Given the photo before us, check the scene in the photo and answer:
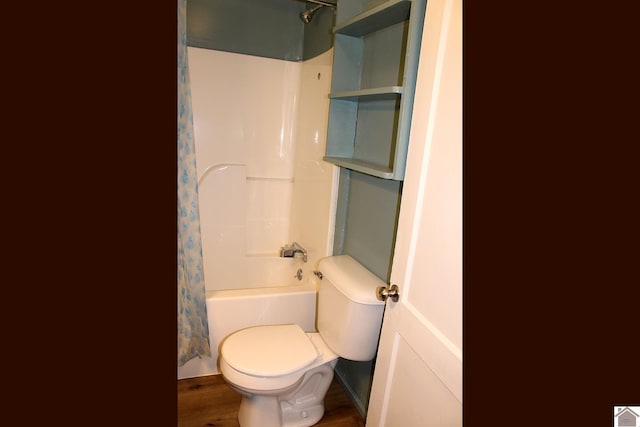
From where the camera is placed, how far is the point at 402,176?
4.15 feet

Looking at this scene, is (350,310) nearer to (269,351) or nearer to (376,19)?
(269,351)

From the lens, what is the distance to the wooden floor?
1.73 meters

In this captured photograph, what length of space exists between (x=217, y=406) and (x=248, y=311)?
1.55 ft

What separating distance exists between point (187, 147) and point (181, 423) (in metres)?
1.28

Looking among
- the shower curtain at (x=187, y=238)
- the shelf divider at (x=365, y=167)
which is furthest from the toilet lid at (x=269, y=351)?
the shelf divider at (x=365, y=167)

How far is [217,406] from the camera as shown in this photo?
5.93 ft

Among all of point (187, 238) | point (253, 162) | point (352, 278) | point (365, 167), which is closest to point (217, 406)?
point (187, 238)

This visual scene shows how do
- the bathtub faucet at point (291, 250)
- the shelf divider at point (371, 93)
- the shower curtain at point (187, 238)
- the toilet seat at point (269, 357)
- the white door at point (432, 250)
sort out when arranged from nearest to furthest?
the white door at point (432, 250)
the shelf divider at point (371, 93)
the toilet seat at point (269, 357)
the shower curtain at point (187, 238)
the bathtub faucet at point (291, 250)

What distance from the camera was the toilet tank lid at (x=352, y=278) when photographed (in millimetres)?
1467

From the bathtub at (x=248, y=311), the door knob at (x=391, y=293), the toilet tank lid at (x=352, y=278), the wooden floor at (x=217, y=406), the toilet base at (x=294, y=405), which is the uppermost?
the door knob at (x=391, y=293)

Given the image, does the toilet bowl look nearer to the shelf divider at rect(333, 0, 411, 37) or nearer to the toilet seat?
the toilet seat

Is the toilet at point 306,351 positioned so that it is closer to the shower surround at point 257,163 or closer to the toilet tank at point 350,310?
the toilet tank at point 350,310

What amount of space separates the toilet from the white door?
0.24 meters
